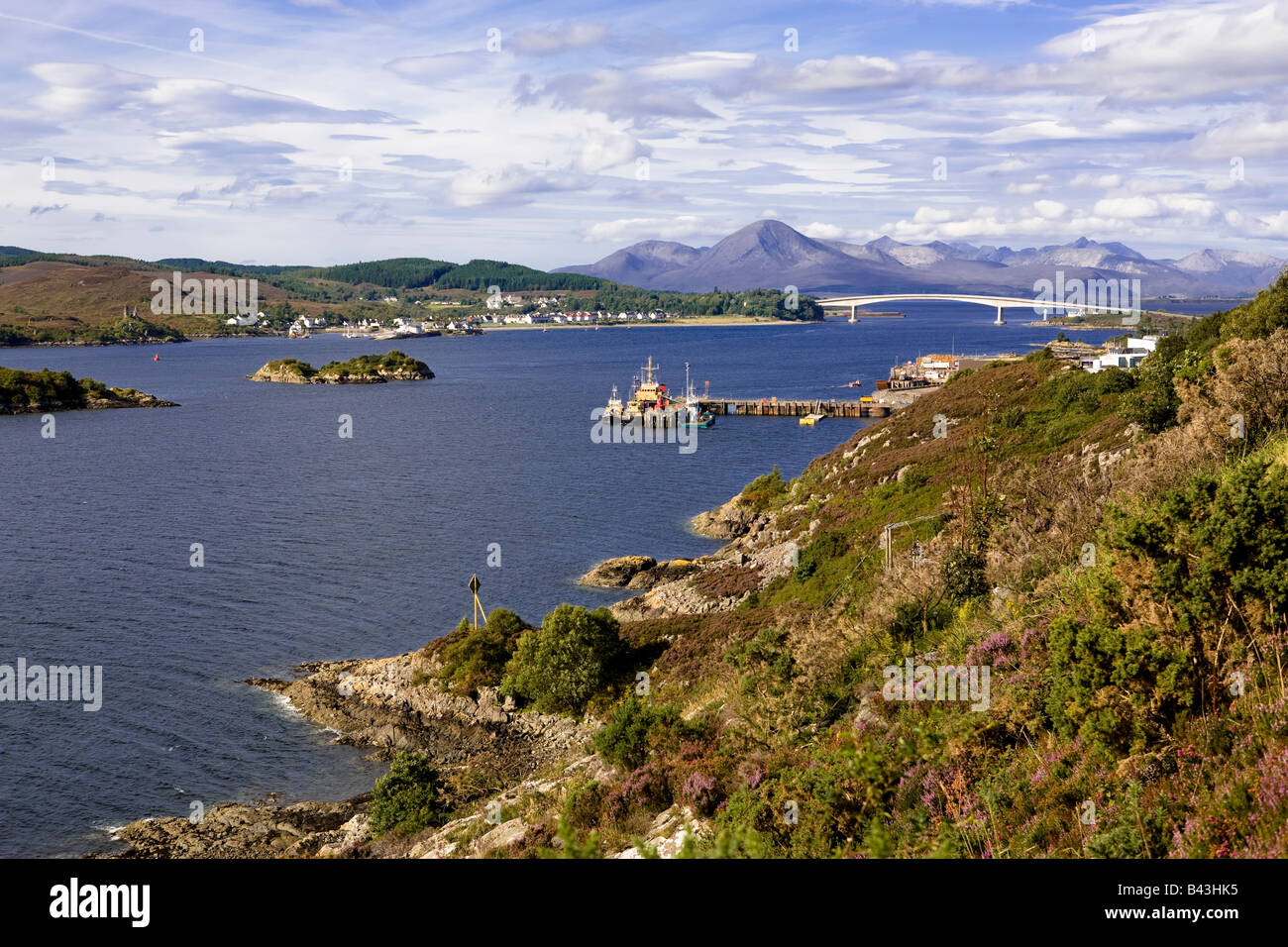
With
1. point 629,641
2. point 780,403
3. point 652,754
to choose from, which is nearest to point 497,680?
point 629,641

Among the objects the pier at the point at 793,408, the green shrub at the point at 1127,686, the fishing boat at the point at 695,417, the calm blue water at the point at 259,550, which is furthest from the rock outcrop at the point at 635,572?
the pier at the point at 793,408

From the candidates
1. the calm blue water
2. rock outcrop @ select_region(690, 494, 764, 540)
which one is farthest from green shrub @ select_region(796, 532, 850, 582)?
rock outcrop @ select_region(690, 494, 764, 540)

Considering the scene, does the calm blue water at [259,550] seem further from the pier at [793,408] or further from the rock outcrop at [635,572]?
the pier at [793,408]

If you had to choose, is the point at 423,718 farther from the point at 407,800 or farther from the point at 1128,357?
the point at 1128,357

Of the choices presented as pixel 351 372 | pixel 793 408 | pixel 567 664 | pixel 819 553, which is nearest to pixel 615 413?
pixel 793 408

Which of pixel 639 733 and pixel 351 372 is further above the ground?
pixel 351 372

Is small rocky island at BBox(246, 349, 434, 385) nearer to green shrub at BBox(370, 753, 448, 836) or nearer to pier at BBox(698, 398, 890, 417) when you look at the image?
pier at BBox(698, 398, 890, 417)

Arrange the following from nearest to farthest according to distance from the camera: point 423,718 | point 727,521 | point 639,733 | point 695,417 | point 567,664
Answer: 1. point 639,733
2. point 567,664
3. point 423,718
4. point 727,521
5. point 695,417
